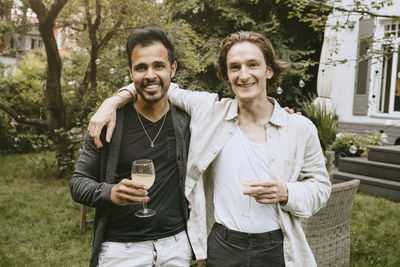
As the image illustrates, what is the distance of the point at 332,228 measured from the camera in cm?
356

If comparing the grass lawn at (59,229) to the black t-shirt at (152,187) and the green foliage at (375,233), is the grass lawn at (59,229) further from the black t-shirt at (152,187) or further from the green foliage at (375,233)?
the black t-shirt at (152,187)

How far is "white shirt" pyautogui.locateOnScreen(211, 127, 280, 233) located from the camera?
1.95 metres

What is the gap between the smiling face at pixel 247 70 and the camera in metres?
2.03

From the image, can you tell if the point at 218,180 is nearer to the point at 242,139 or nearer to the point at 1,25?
the point at 242,139

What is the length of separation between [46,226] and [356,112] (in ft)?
26.4

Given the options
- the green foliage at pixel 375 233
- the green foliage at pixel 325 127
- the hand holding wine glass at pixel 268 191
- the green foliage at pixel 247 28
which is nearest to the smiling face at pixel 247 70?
the hand holding wine glass at pixel 268 191

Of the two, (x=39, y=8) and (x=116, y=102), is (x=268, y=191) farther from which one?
(x=39, y=8)

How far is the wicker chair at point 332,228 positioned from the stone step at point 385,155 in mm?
4073

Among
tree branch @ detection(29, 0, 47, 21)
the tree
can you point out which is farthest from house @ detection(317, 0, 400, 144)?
tree branch @ detection(29, 0, 47, 21)

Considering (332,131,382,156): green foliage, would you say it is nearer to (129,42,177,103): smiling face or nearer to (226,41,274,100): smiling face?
(226,41,274,100): smiling face

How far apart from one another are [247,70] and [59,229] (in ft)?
14.3

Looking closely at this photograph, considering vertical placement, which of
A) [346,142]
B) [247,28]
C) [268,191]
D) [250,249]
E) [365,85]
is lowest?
[250,249]

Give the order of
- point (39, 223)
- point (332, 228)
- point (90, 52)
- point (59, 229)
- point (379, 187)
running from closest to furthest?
point (332, 228)
point (59, 229)
point (39, 223)
point (379, 187)
point (90, 52)

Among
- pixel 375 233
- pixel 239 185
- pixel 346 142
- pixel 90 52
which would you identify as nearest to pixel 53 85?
pixel 90 52
